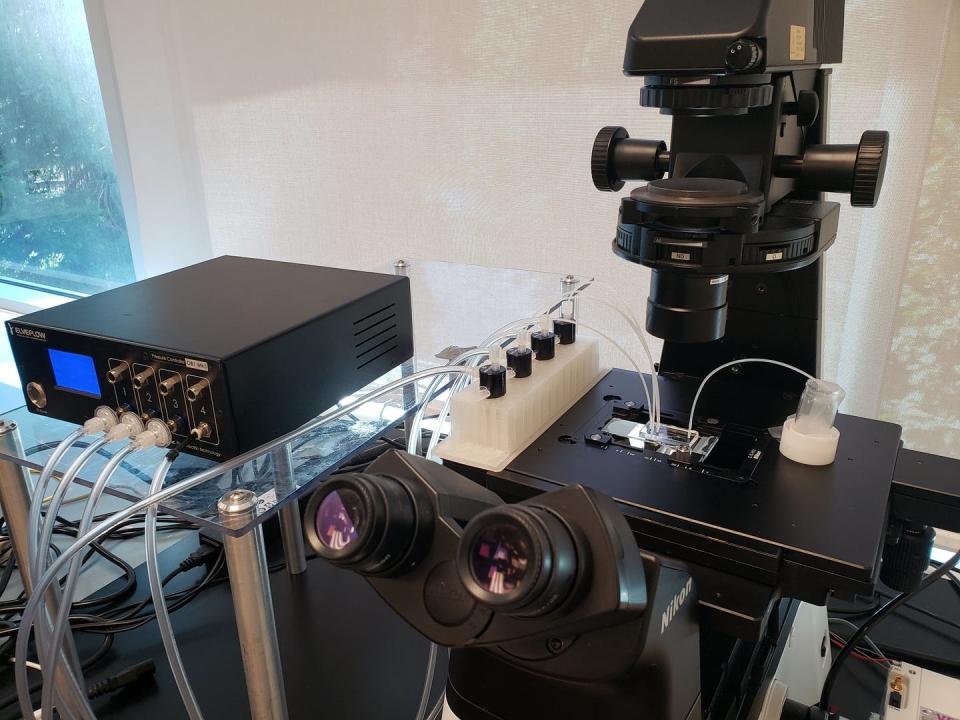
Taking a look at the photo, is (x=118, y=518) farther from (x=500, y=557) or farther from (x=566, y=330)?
(x=566, y=330)

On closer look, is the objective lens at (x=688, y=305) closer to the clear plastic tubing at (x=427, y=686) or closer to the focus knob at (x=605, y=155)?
the focus knob at (x=605, y=155)

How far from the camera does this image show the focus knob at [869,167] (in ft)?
2.00

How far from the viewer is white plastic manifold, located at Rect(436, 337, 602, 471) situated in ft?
2.35

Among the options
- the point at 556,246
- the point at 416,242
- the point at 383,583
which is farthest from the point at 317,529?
the point at 416,242

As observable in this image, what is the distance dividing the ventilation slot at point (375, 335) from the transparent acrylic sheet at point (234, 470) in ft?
0.18

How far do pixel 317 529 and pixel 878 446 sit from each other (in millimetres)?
585

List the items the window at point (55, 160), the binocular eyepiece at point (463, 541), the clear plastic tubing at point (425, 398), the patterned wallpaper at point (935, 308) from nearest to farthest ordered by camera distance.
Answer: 1. the binocular eyepiece at point (463, 541)
2. the clear plastic tubing at point (425, 398)
3. the patterned wallpaper at point (935, 308)
4. the window at point (55, 160)

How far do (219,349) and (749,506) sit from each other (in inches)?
20.3

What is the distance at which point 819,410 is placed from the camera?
0.71 m

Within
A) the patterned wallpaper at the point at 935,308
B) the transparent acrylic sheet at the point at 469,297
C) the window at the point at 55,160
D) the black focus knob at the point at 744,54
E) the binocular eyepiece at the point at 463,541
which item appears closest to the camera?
the binocular eyepiece at the point at 463,541

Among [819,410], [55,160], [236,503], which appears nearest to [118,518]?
[236,503]

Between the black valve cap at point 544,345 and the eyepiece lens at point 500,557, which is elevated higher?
the eyepiece lens at point 500,557

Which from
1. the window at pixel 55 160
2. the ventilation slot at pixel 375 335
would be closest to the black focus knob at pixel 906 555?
the ventilation slot at pixel 375 335

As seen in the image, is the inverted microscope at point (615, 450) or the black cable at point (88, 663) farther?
the black cable at point (88, 663)
